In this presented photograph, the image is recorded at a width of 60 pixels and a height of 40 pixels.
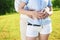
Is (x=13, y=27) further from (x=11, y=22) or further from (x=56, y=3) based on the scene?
(x=56, y=3)

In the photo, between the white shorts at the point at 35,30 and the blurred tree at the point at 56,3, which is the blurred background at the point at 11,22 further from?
the white shorts at the point at 35,30

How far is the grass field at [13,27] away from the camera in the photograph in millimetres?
1450

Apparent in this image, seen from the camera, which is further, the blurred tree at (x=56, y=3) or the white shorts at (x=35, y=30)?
the blurred tree at (x=56, y=3)

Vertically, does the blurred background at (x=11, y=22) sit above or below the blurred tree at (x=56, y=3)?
below

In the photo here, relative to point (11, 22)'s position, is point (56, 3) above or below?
above

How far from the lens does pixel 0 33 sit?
1.45m

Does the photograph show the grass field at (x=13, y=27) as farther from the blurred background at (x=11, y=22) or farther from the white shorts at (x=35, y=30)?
the white shorts at (x=35, y=30)

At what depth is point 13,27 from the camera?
147cm

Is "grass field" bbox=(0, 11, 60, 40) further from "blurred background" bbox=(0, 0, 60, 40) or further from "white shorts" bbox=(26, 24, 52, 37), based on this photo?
"white shorts" bbox=(26, 24, 52, 37)

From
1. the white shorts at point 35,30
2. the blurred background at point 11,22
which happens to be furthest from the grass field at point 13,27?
the white shorts at point 35,30

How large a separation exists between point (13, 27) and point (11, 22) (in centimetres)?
4

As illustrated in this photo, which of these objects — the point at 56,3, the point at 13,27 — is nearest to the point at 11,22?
the point at 13,27

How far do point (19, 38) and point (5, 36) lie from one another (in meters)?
0.11

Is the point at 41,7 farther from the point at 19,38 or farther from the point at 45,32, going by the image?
the point at 19,38
